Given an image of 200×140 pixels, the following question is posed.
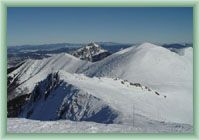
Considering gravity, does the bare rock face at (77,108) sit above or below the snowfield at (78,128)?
above

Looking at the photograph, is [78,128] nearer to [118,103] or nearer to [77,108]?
[118,103]

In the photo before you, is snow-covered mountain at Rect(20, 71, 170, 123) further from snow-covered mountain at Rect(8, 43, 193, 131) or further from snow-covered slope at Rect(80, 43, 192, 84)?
snow-covered slope at Rect(80, 43, 192, 84)

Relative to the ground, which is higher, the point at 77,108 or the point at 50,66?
the point at 50,66

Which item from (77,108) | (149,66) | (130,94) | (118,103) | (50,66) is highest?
(50,66)

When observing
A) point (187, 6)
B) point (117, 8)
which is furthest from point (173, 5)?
point (117, 8)

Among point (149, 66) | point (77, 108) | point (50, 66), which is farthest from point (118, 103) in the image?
point (50, 66)

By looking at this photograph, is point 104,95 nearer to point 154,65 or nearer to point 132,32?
point 132,32

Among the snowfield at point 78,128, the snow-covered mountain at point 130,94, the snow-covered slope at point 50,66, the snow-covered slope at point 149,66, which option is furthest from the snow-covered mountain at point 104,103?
the snow-covered slope at point 50,66

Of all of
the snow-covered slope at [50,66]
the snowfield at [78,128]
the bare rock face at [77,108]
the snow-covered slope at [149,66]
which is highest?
the snow-covered slope at [50,66]

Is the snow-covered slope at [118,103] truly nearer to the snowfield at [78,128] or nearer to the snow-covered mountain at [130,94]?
the snow-covered mountain at [130,94]

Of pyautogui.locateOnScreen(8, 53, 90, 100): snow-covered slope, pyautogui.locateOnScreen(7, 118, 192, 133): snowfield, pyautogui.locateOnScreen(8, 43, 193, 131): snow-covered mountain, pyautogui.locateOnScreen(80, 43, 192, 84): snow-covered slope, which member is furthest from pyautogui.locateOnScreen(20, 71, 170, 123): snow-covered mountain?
pyautogui.locateOnScreen(8, 53, 90, 100): snow-covered slope

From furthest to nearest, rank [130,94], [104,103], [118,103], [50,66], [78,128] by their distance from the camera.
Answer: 1. [50,66]
2. [130,94]
3. [118,103]
4. [104,103]
5. [78,128]
